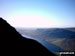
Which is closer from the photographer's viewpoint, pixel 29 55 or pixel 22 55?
pixel 22 55

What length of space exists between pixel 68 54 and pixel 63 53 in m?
2.18

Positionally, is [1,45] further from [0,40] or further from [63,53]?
[63,53]

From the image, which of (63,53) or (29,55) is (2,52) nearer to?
(29,55)

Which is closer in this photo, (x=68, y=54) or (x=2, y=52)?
(x=2, y=52)

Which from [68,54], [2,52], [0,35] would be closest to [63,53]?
[68,54]

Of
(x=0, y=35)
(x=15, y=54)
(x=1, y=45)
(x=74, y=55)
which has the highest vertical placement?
(x=0, y=35)

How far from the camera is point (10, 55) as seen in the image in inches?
1115

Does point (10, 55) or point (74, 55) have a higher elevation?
point (10, 55)

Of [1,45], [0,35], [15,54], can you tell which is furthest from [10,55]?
[0,35]

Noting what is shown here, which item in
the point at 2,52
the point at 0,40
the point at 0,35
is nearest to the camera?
the point at 2,52

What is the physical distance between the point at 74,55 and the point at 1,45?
1305 inches

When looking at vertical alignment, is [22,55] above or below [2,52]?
below

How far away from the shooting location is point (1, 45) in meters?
30.5

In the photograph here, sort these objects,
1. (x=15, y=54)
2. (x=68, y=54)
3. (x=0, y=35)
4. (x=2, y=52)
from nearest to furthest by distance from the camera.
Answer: (x=2, y=52) < (x=15, y=54) < (x=0, y=35) < (x=68, y=54)
